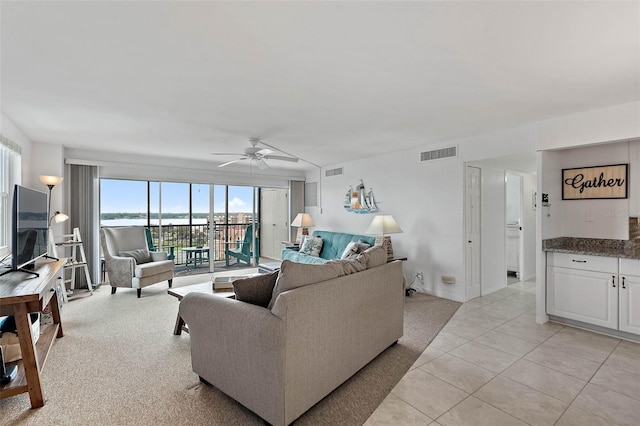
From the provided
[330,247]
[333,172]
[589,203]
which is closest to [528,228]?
[589,203]

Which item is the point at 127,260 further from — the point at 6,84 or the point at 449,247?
the point at 449,247

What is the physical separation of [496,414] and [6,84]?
170 inches

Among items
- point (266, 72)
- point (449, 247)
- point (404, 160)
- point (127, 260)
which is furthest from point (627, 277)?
point (127, 260)

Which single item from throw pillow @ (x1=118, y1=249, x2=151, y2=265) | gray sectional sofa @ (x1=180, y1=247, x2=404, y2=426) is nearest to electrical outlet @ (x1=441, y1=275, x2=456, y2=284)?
gray sectional sofa @ (x1=180, y1=247, x2=404, y2=426)

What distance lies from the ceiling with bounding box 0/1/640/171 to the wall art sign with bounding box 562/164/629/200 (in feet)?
2.69

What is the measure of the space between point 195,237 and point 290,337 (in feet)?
17.9

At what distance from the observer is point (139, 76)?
2.36 meters

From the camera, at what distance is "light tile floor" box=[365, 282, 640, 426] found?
194 cm

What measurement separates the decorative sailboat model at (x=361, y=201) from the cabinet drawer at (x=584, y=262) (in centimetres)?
276

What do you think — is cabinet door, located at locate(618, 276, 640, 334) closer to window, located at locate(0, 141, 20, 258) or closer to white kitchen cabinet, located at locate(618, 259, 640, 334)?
white kitchen cabinet, located at locate(618, 259, 640, 334)

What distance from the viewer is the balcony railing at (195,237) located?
624 cm

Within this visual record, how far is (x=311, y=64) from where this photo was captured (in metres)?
2.18

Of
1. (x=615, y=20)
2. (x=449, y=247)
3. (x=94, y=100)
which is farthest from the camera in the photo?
(x=449, y=247)

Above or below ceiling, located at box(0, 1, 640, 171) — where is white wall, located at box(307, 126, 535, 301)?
below
